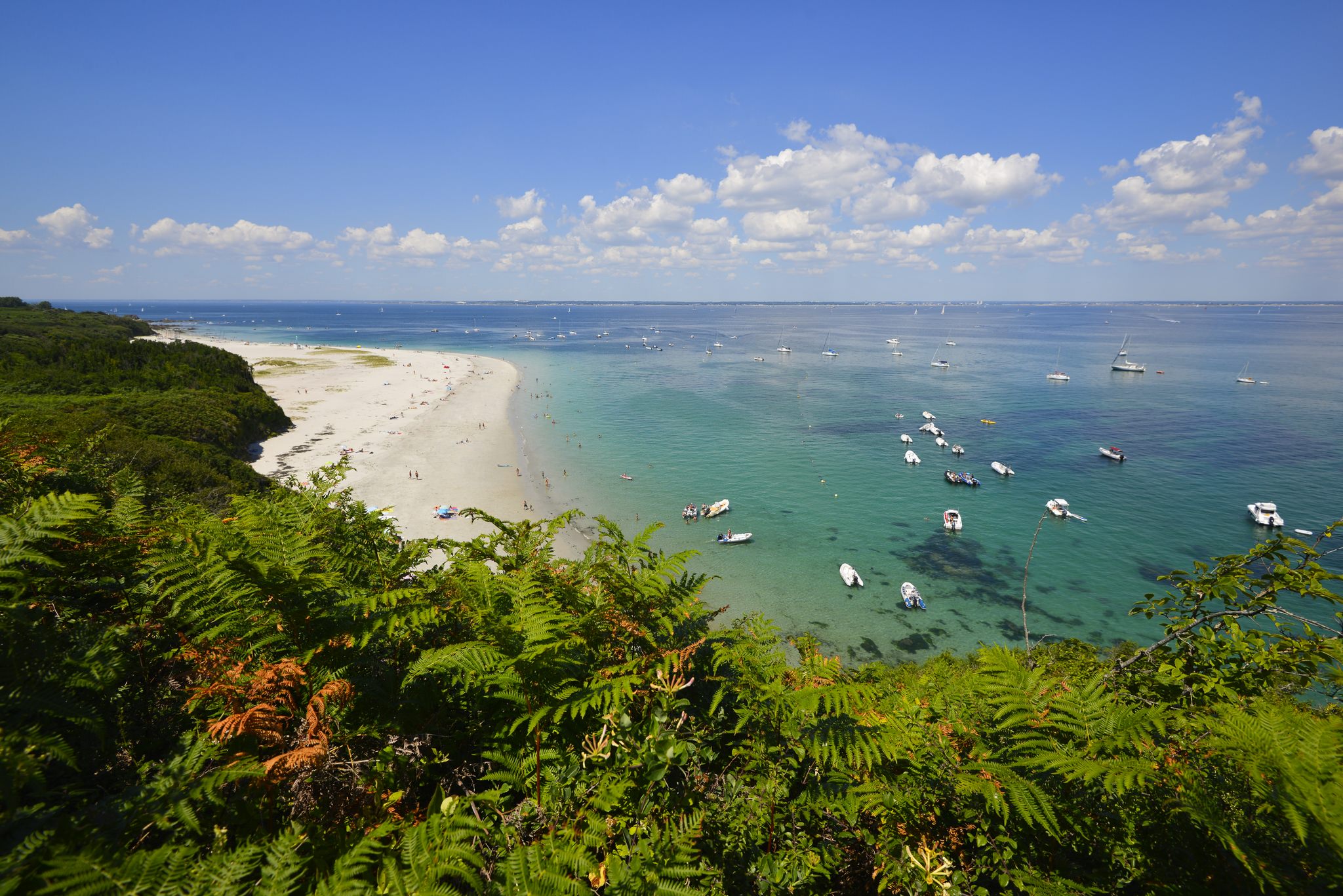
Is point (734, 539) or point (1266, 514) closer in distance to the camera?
point (734, 539)

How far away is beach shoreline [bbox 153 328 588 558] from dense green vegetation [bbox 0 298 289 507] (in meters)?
4.17

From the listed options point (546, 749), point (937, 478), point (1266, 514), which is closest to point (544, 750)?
point (546, 749)

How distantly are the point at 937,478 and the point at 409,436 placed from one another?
5324 centimetres

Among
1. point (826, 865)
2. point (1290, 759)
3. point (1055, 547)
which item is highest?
point (1290, 759)

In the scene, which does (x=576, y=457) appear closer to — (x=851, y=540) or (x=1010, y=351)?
(x=851, y=540)

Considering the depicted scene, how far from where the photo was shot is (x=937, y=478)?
47.8 meters

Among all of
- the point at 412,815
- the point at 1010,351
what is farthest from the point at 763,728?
the point at 1010,351

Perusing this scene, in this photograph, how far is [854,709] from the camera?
481 centimetres

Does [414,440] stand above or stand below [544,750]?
below

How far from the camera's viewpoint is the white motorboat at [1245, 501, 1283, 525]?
3628cm

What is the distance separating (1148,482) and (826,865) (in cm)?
5940

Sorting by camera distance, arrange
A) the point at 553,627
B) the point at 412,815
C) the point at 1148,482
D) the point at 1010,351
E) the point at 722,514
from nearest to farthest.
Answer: the point at 412,815
the point at 553,627
the point at 722,514
the point at 1148,482
the point at 1010,351

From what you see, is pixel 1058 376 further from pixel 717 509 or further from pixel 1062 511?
pixel 717 509

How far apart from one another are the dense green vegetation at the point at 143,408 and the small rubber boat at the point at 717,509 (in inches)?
1078
